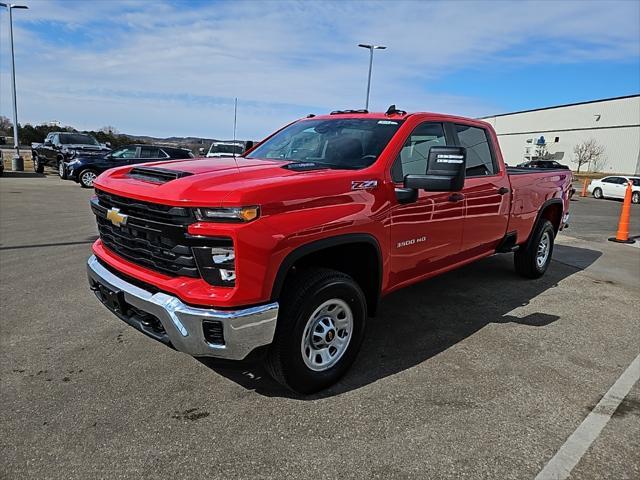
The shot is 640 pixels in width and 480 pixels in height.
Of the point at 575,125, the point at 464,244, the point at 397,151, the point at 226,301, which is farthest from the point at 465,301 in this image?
the point at 575,125

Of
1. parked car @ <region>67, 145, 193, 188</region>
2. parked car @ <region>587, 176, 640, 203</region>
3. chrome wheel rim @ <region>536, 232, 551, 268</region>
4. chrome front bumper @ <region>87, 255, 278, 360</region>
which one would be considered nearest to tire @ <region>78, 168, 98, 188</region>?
parked car @ <region>67, 145, 193, 188</region>

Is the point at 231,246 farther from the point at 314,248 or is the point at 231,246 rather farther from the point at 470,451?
the point at 470,451

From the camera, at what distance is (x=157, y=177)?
10.00 feet

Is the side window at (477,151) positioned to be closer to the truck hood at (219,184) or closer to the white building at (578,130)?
the truck hood at (219,184)

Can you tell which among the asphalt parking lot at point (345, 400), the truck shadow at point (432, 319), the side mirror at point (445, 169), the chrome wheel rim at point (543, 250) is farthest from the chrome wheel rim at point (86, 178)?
the side mirror at point (445, 169)

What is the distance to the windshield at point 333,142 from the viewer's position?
12.0 feet

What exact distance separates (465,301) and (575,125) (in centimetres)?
7314

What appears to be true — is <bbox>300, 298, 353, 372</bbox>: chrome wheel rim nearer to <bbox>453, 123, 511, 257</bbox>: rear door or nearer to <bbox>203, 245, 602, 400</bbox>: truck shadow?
<bbox>203, 245, 602, 400</bbox>: truck shadow

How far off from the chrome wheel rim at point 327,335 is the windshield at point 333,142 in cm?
108

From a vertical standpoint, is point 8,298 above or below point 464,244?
below

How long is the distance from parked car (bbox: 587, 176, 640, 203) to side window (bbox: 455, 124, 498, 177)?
24805 millimetres

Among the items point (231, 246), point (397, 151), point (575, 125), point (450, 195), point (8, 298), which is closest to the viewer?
point (231, 246)

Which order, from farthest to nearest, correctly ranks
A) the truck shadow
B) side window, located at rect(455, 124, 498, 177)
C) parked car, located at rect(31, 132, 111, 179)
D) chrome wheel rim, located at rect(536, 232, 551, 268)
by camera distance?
parked car, located at rect(31, 132, 111, 179), chrome wheel rim, located at rect(536, 232, 551, 268), side window, located at rect(455, 124, 498, 177), the truck shadow

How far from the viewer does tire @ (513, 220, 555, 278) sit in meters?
6.03
